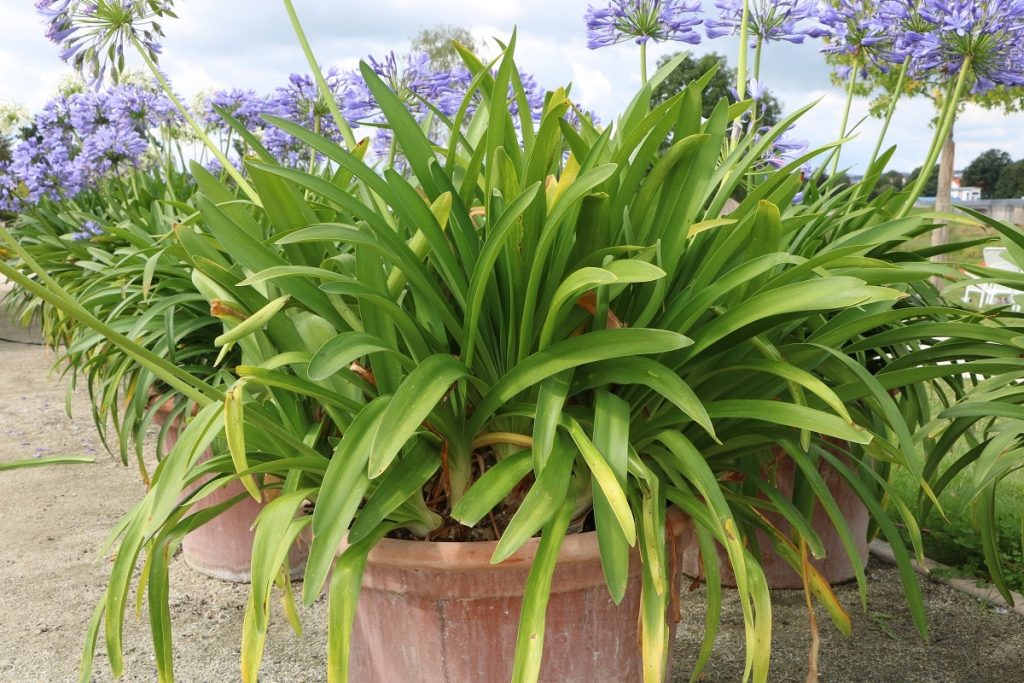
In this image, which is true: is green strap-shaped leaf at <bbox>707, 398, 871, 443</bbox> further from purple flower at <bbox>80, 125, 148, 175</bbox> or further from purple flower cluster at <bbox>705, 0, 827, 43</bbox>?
purple flower at <bbox>80, 125, 148, 175</bbox>

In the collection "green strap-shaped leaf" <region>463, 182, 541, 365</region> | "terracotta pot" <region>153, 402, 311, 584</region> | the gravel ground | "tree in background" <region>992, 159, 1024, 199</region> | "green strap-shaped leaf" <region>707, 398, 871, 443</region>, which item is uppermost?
"tree in background" <region>992, 159, 1024, 199</region>

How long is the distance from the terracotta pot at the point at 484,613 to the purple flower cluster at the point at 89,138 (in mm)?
3041

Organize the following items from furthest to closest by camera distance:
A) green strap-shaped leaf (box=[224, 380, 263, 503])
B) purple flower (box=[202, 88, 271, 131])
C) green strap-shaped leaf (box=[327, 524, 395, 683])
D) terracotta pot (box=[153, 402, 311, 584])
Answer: purple flower (box=[202, 88, 271, 131]), terracotta pot (box=[153, 402, 311, 584]), green strap-shaped leaf (box=[327, 524, 395, 683]), green strap-shaped leaf (box=[224, 380, 263, 503])

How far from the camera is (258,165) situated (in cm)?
138

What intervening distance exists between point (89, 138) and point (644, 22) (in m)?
2.88

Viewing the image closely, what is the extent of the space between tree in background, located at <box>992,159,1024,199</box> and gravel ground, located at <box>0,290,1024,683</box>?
29025 mm

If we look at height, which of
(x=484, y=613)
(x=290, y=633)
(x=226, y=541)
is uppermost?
(x=484, y=613)

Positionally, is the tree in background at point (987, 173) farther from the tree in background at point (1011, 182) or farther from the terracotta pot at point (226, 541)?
the terracotta pot at point (226, 541)

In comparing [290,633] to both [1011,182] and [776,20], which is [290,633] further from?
[1011,182]

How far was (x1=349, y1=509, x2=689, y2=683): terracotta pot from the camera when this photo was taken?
1356 mm

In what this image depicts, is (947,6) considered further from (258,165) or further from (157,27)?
(157,27)

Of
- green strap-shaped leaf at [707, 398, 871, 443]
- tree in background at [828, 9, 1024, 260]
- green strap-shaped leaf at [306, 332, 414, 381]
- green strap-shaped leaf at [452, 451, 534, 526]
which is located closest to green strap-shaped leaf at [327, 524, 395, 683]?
green strap-shaped leaf at [452, 451, 534, 526]

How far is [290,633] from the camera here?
2244 millimetres

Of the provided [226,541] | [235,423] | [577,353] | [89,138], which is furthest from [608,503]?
[89,138]
